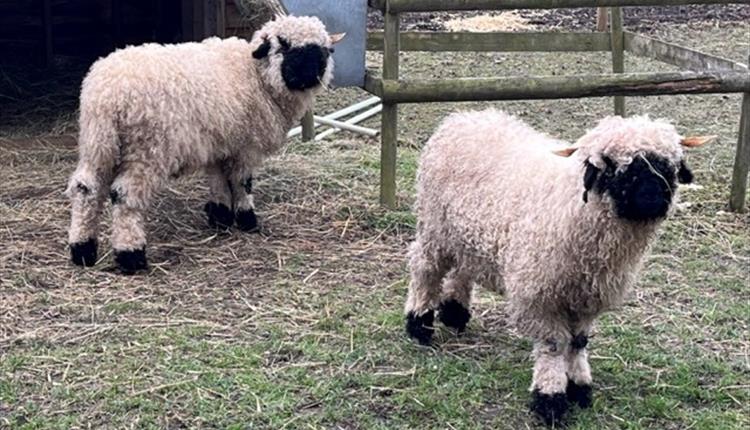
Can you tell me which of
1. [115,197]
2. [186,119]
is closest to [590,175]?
[186,119]

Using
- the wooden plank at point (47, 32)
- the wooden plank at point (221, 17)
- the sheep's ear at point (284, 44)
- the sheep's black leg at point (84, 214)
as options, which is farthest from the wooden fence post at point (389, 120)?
the wooden plank at point (47, 32)

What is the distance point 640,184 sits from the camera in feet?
15.0

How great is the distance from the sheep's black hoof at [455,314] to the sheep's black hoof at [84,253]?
2.50 metres

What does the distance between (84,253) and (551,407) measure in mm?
3574

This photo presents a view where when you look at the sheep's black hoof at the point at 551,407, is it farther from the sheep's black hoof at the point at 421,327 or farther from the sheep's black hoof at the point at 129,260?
the sheep's black hoof at the point at 129,260

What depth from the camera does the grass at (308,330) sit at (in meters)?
5.34

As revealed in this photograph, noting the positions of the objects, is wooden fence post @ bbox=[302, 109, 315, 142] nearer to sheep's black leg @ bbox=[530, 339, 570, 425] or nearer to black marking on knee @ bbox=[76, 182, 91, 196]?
black marking on knee @ bbox=[76, 182, 91, 196]

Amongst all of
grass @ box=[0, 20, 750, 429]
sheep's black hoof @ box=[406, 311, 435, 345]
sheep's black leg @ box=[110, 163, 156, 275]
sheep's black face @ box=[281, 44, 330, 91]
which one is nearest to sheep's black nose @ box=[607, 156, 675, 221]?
grass @ box=[0, 20, 750, 429]

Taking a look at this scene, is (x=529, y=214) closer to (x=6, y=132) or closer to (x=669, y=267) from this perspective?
(x=669, y=267)

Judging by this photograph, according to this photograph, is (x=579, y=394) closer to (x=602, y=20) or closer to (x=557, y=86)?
(x=557, y=86)

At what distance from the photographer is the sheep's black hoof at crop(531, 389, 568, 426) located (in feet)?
16.8

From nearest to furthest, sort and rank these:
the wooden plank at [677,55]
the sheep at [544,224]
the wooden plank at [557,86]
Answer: the sheep at [544,224], the wooden plank at [557,86], the wooden plank at [677,55]

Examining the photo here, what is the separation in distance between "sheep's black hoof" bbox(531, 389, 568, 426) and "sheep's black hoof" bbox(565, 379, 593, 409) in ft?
0.66

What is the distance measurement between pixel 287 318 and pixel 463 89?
2.52 metres
